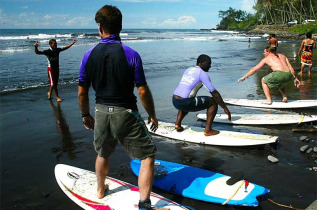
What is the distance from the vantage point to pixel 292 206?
147 inches

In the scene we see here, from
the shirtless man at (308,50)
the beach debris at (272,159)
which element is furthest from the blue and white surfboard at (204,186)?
the shirtless man at (308,50)

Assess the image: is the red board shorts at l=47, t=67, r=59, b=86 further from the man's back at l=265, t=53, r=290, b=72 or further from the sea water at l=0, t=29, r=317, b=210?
the man's back at l=265, t=53, r=290, b=72

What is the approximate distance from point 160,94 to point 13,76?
8.99m

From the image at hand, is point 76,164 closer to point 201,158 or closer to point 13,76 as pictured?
point 201,158

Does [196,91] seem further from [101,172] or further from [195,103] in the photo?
[101,172]

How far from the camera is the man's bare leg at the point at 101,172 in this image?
3.56 m

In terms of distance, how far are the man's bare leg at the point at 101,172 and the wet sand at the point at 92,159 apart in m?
0.39

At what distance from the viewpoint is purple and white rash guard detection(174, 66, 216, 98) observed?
582cm

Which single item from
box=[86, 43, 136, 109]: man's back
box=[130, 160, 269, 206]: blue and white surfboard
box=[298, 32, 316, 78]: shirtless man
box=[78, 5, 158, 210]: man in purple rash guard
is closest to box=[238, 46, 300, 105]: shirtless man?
box=[130, 160, 269, 206]: blue and white surfboard

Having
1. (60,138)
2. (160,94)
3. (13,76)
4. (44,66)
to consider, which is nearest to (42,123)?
(60,138)

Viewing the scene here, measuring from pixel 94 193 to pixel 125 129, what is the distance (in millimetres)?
1231

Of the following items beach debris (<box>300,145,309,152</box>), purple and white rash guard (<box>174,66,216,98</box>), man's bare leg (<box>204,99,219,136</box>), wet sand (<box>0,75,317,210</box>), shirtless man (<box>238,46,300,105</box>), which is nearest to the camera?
wet sand (<box>0,75,317,210</box>)

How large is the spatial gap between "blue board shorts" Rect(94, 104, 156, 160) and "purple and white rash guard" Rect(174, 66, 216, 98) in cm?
282

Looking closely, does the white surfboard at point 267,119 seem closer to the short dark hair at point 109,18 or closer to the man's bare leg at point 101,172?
the man's bare leg at point 101,172
